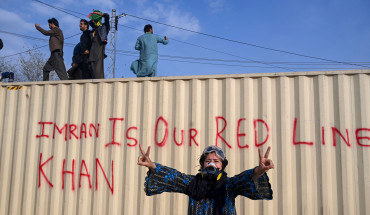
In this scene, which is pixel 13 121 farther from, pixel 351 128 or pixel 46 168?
pixel 351 128

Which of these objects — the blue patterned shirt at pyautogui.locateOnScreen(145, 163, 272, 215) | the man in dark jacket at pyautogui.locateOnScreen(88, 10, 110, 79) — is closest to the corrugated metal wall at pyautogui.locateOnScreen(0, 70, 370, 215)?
the man in dark jacket at pyautogui.locateOnScreen(88, 10, 110, 79)

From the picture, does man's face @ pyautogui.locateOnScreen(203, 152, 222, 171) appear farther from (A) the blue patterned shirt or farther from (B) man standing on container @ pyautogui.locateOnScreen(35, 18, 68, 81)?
(B) man standing on container @ pyautogui.locateOnScreen(35, 18, 68, 81)

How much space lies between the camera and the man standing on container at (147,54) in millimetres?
5765

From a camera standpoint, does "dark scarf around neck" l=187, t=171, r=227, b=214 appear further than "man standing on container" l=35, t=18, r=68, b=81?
No

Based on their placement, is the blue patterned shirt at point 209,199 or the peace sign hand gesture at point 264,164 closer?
the peace sign hand gesture at point 264,164

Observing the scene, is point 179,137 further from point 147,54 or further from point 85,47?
point 85,47

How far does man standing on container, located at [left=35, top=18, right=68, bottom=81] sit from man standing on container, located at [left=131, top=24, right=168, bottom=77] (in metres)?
1.31

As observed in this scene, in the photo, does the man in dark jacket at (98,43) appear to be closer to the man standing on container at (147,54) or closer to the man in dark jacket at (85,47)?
the man in dark jacket at (85,47)

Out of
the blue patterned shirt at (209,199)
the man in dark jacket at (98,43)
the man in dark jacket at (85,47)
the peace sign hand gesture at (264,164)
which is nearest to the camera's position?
the peace sign hand gesture at (264,164)

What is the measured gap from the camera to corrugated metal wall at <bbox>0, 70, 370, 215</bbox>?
3969 millimetres

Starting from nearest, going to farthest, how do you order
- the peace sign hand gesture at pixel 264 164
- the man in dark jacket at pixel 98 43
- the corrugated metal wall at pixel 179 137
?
1. the peace sign hand gesture at pixel 264 164
2. the corrugated metal wall at pixel 179 137
3. the man in dark jacket at pixel 98 43

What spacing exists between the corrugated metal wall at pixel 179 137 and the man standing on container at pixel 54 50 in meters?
0.96

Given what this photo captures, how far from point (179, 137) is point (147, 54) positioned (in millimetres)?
2008

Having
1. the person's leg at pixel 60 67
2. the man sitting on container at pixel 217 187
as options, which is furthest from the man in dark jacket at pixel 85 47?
the man sitting on container at pixel 217 187
